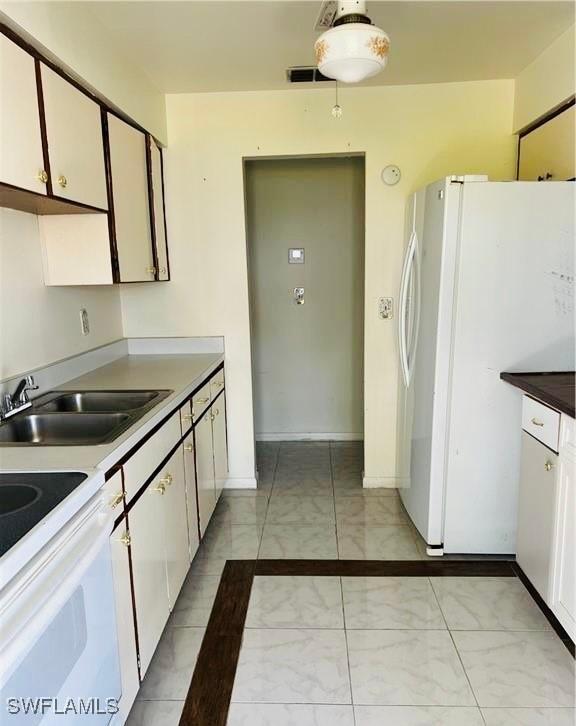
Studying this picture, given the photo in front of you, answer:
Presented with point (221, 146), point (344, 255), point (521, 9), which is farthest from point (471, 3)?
point (344, 255)

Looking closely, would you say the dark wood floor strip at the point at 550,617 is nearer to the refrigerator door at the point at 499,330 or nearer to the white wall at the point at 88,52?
the refrigerator door at the point at 499,330

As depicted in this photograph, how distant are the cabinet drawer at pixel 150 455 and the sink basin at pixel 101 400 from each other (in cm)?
17

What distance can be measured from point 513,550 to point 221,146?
269 centimetres

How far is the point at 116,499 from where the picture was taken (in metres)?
1.44

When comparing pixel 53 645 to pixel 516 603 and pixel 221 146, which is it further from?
pixel 221 146

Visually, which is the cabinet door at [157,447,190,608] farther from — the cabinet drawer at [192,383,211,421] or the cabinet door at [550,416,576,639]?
the cabinet door at [550,416,576,639]

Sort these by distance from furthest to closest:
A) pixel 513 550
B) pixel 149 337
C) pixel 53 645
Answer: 1. pixel 149 337
2. pixel 513 550
3. pixel 53 645

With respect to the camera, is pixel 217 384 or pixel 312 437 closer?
pixel 217 384

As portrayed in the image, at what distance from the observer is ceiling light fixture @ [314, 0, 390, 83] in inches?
67.0

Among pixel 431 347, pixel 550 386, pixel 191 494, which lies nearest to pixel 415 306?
pixel 431 347

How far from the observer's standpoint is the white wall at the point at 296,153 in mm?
2902

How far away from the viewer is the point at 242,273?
3.11 m

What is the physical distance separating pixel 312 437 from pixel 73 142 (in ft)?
9.74

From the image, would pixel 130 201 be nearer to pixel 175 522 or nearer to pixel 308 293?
pixel 175 522
